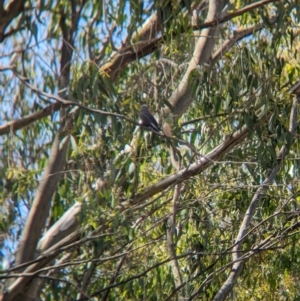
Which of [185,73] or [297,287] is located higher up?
[185,73]

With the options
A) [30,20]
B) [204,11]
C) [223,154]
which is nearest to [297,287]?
[223,154]

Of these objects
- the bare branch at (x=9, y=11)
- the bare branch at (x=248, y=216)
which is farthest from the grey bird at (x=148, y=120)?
the bare branch at (x=248, y=216)

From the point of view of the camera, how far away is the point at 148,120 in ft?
20.8

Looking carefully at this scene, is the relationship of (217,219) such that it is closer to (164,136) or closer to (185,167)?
(185,167)

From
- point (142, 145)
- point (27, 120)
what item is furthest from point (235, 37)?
point (27, 120)

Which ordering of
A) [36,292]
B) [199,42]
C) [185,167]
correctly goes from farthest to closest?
[199,42]
[185,167]
[36,292]

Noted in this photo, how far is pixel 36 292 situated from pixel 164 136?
1438mm

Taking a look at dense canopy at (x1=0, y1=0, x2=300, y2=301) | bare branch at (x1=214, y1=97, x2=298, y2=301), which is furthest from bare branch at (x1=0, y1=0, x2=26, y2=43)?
bare branch at (x1=214, y1=97, x2=298, y2=301)

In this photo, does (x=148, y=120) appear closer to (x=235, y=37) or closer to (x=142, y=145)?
(x=142, y=145)

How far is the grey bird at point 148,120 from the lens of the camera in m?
6.22

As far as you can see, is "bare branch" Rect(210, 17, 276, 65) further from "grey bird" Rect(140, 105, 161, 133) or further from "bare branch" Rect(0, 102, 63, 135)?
"bare branch" Rect(0, 102, 63, 135)

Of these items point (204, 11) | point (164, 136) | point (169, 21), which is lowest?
point (164, 136)

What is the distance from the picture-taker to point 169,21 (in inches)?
→ 253

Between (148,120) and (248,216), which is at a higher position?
(148,120)
